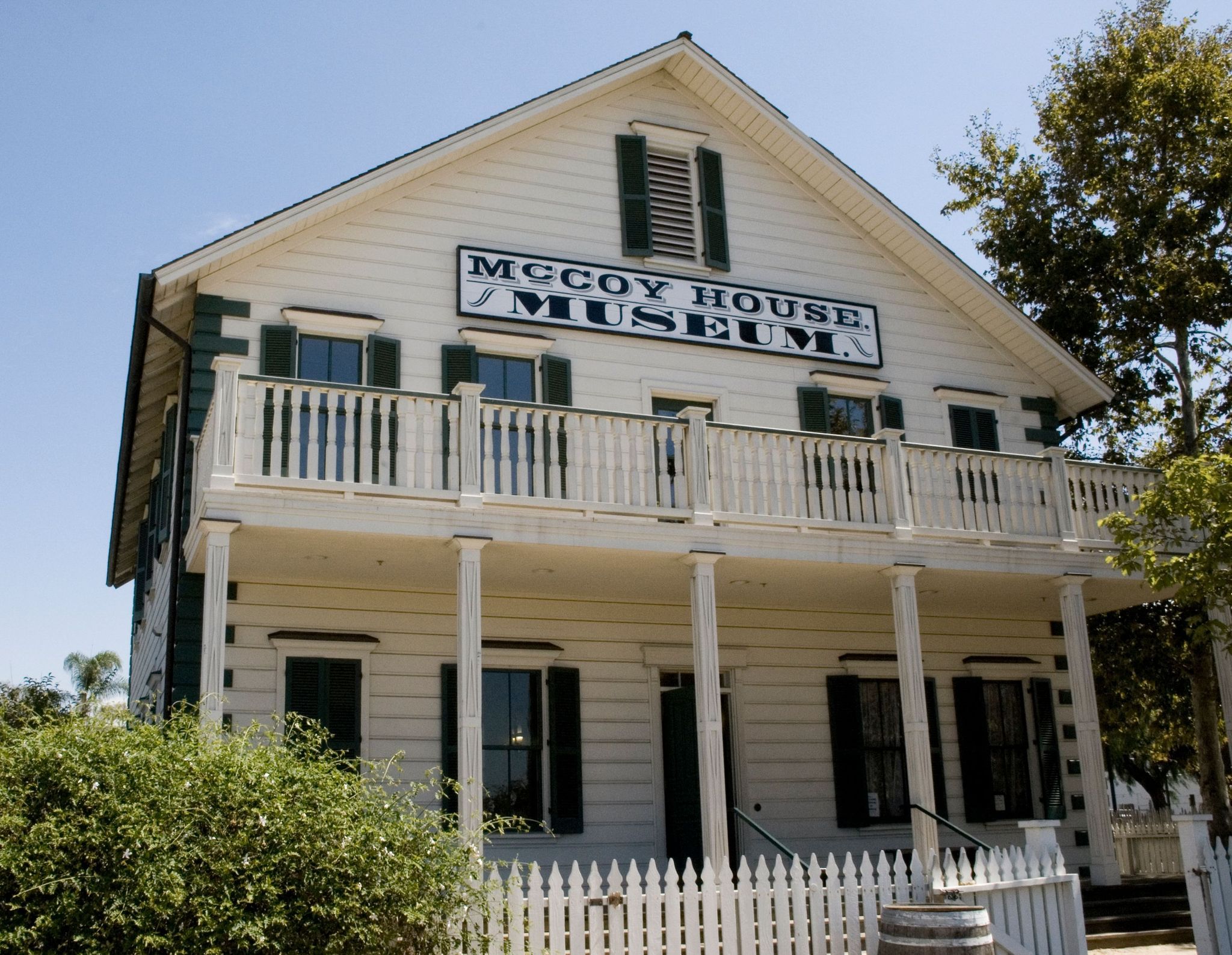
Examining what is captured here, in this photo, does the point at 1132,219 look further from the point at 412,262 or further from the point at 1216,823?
the point at 412,262

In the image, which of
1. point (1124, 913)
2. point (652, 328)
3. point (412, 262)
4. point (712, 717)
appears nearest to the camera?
point (712, 717)

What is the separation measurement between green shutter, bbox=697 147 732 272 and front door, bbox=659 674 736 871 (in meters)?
5.38

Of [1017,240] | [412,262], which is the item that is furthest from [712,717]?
[1017,240]

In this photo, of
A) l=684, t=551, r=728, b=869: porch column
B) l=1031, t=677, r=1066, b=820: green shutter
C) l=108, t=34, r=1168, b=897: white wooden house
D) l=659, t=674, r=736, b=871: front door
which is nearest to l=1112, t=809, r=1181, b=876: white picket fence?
l=1031, t=677, r=1066, b=820: green shutter

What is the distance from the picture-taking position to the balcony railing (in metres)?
11.3

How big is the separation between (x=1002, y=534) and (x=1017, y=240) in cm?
794

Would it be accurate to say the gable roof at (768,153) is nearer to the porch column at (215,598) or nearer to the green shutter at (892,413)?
the green shutter at (892,413)

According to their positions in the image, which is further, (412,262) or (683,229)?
(683,229)

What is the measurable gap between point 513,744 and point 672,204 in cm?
701

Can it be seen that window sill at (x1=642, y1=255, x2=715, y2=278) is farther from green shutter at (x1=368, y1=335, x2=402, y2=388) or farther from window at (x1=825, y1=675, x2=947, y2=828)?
window at (x1=825, y1=675, x2=947, y2=828)

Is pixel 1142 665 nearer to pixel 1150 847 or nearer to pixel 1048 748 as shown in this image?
pixel 1150 847

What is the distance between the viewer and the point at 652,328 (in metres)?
15.3

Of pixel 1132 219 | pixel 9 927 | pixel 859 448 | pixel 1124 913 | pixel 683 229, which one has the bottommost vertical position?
pixel 1124 913

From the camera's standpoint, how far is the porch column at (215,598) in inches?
418
